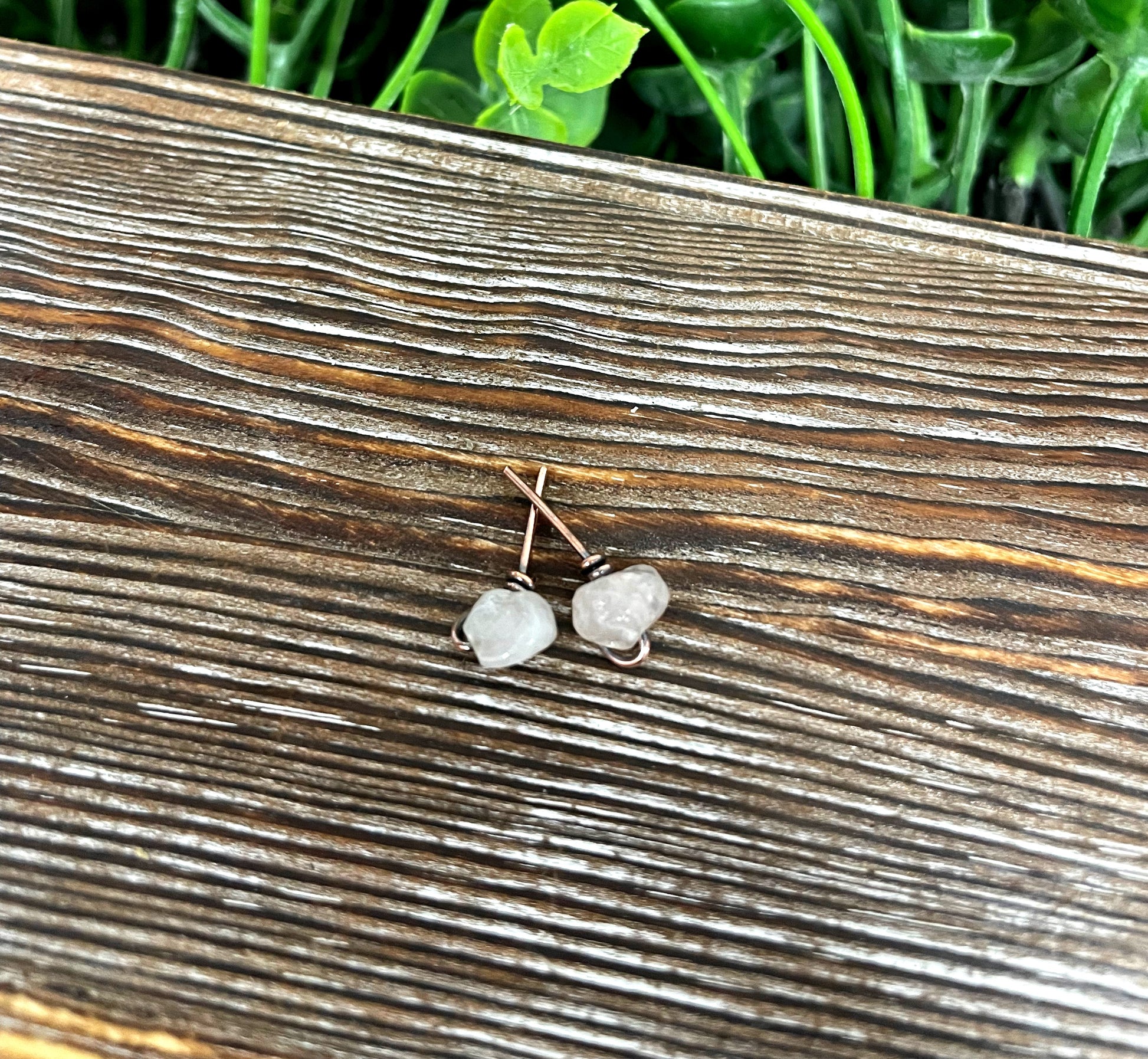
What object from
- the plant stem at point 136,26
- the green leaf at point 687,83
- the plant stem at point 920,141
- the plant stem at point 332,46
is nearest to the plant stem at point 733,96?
the green leaf at point 687,83

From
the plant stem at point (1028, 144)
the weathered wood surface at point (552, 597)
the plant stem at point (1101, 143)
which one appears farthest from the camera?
the plant stem at point (1028, 144)

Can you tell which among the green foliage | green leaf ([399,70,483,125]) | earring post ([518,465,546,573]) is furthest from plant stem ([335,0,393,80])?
earring post ([518,465,546,573])

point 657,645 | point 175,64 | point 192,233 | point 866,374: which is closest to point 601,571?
point 657,645

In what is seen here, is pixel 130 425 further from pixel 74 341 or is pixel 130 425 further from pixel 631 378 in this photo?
pixel 631 378

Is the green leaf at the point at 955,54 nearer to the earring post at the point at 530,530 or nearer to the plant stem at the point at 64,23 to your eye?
the earring post at the point at 530,530

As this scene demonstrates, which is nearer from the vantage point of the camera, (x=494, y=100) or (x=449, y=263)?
(x=449, y=263)
